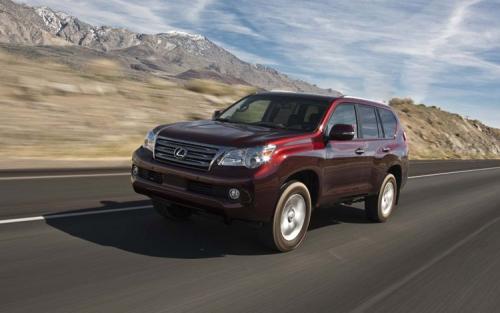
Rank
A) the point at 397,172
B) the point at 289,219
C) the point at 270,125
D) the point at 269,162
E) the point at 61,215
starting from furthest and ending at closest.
Answer: the point at 397,172, the point at 61,215, the point at 270,125, the point at 289,219, the point at 269,162

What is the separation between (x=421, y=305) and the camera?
5238mm

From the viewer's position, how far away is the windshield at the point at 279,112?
7.06 m

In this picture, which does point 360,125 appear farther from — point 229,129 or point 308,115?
point 229,129

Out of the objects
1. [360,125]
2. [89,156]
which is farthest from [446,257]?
[89,156]

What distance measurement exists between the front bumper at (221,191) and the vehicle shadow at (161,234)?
1.03ft

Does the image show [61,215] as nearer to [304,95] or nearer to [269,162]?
[269,162]

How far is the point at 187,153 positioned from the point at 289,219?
54.4 inches

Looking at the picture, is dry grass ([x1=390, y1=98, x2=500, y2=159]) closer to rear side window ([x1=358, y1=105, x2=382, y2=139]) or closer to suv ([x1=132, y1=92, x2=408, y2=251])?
rear side window ([x1=358, y1=105, x2=382, y2=139])

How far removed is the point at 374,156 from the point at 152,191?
344 cm

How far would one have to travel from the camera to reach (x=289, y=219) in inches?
254

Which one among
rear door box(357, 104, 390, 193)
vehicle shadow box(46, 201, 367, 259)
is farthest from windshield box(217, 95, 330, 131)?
vehicle shadow box(46, 201, 367, 259)

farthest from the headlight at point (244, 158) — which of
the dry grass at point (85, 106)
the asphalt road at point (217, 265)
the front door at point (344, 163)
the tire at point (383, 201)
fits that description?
the dry grass at point (85, 106)

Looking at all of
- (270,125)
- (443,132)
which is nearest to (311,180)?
(270,125)

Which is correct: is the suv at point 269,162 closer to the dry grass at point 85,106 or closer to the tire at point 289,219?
the tire at point 289,219
